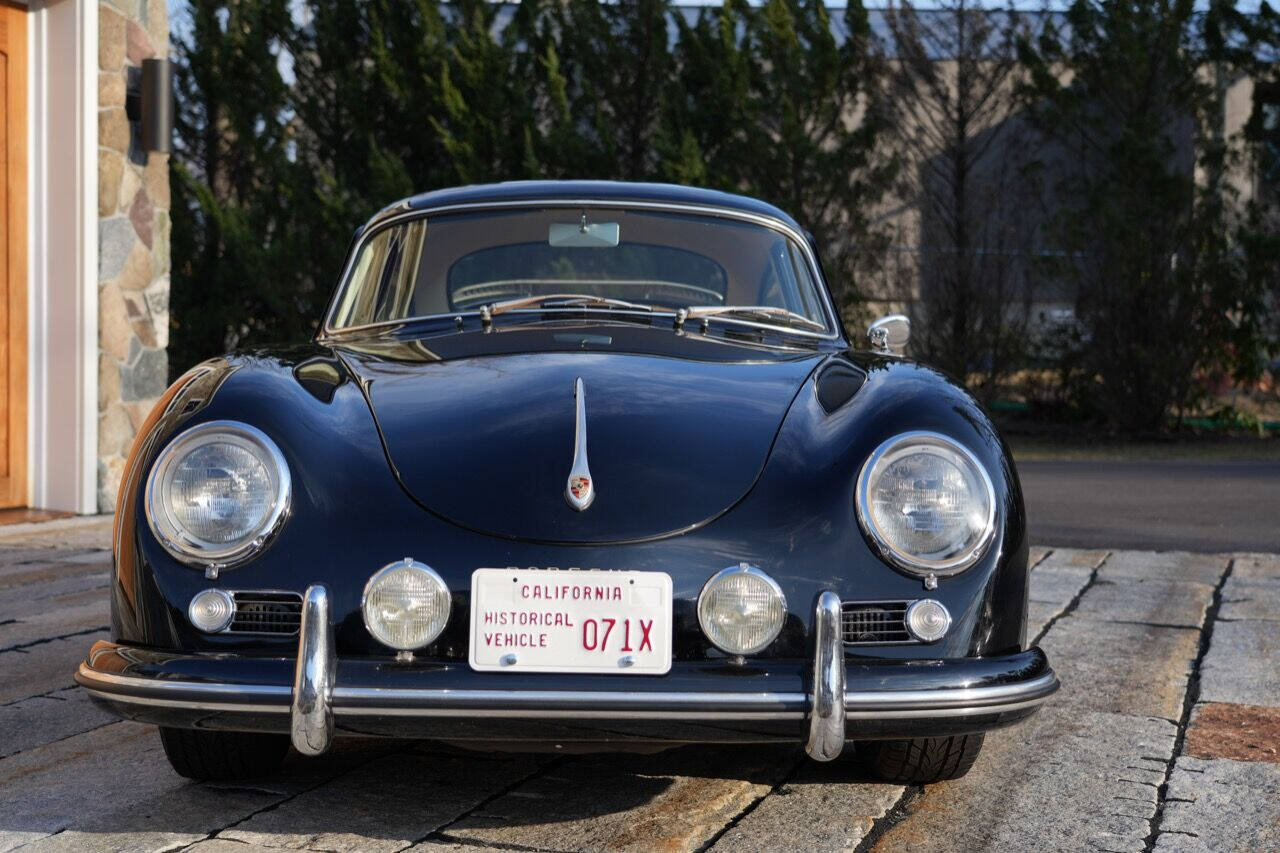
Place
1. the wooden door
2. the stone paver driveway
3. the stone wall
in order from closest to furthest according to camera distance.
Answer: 1. the stone paver driveway
2. the wooden door
3. the stone wall

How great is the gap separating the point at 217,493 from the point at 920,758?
145 centimetres

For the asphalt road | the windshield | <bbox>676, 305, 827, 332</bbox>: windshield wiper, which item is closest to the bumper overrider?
<bbox>676, 305, 827, 332</bbox>: windshield wiper

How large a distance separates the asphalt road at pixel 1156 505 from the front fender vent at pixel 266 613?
516 centimetres

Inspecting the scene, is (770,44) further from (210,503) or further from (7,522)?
(210,503)

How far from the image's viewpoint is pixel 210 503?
250 centimetres

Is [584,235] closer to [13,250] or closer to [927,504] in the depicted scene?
[927,504]

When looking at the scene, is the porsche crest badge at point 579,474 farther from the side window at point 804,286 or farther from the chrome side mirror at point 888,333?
Result: the chrome side mirror at point 888,333

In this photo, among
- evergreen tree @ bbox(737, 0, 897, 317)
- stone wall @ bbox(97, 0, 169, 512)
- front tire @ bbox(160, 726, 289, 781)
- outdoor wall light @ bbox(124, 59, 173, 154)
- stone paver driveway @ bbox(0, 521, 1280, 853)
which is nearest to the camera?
stone paver driveway @ bbox(0, 521, 1280, 853)

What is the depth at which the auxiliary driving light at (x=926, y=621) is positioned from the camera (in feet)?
8.07

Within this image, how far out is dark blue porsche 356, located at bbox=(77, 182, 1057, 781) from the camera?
236cm

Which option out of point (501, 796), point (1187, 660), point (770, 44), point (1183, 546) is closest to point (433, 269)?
point (501, 796)

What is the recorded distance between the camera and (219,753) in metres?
2.82

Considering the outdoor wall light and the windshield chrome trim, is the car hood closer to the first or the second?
the windshield chrome trim

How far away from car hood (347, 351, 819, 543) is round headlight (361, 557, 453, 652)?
124 millimetres
